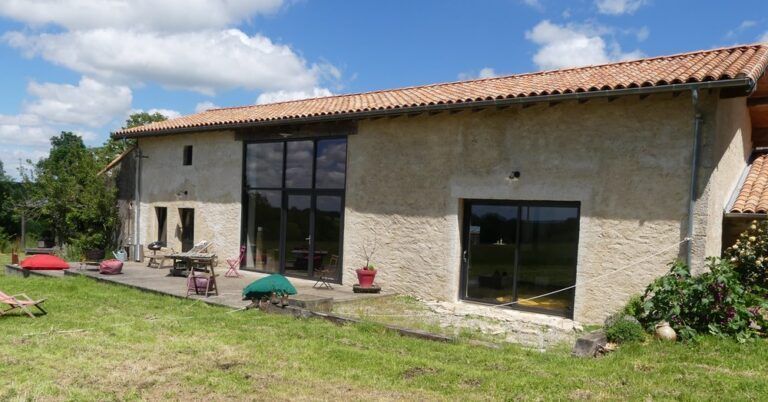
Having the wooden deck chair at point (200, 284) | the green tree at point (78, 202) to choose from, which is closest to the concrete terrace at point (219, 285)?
the wooden deck chair at point (200, 284)

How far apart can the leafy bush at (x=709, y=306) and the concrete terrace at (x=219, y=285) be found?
521cm

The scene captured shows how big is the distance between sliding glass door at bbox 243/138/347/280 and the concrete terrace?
1.88ft

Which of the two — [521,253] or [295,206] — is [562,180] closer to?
[521,253]

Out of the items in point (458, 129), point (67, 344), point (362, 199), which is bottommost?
point (67, 344)

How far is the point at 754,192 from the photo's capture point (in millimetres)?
9750

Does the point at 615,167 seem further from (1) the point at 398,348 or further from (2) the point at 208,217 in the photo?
(2) the point at 208,217

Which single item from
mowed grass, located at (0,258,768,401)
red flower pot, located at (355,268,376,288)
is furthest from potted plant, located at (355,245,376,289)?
mowed grass, located at (0,258,768,401)

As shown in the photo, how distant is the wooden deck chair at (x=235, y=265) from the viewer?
13.8 metres

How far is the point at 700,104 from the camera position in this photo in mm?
8281

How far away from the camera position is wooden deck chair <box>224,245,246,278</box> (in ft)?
45.3

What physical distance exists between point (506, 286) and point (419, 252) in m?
1.87

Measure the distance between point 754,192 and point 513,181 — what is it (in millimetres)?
4142

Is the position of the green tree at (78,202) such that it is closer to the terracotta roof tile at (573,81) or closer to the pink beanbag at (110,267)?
the terracotta roof tile at (573,81)

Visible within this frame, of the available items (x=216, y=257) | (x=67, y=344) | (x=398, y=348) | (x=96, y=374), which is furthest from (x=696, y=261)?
(x=216, y=257)
